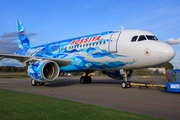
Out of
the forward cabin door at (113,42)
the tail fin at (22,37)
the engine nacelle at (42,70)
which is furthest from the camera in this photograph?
the tail fin at (22,37)

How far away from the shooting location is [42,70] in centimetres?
1268

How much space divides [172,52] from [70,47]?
906 cm

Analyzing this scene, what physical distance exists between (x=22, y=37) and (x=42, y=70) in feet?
39.6

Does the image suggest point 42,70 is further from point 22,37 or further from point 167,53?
point 22,37

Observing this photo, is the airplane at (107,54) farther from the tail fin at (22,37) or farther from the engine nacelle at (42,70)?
the tail fin at (22,37)

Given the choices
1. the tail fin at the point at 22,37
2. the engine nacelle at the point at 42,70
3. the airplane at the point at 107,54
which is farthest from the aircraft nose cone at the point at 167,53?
the tail fin at the point at 22,37

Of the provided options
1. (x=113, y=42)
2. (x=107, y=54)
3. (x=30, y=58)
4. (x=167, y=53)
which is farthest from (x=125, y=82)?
(x=30, y=58)

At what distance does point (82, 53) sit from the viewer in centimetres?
1430

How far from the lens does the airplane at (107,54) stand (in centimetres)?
1056

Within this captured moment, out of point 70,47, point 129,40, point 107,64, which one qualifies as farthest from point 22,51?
point 129,40

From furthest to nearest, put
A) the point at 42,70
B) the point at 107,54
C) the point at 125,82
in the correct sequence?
the point at 42,70
the point at 107,54
the point at 125,82

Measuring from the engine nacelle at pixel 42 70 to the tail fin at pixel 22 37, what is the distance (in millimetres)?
9637

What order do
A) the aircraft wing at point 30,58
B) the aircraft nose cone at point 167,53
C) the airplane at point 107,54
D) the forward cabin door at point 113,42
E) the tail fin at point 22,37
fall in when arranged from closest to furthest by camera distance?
1. the aircraft nose cone at point 167,53
2. the airplane at point 107,54
3. the forward cabin door at point 113,42
4. the aircraft wing at point 30,58
5. the tail fin at point 22,37

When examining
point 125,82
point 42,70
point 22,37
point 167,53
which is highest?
point 22,37
